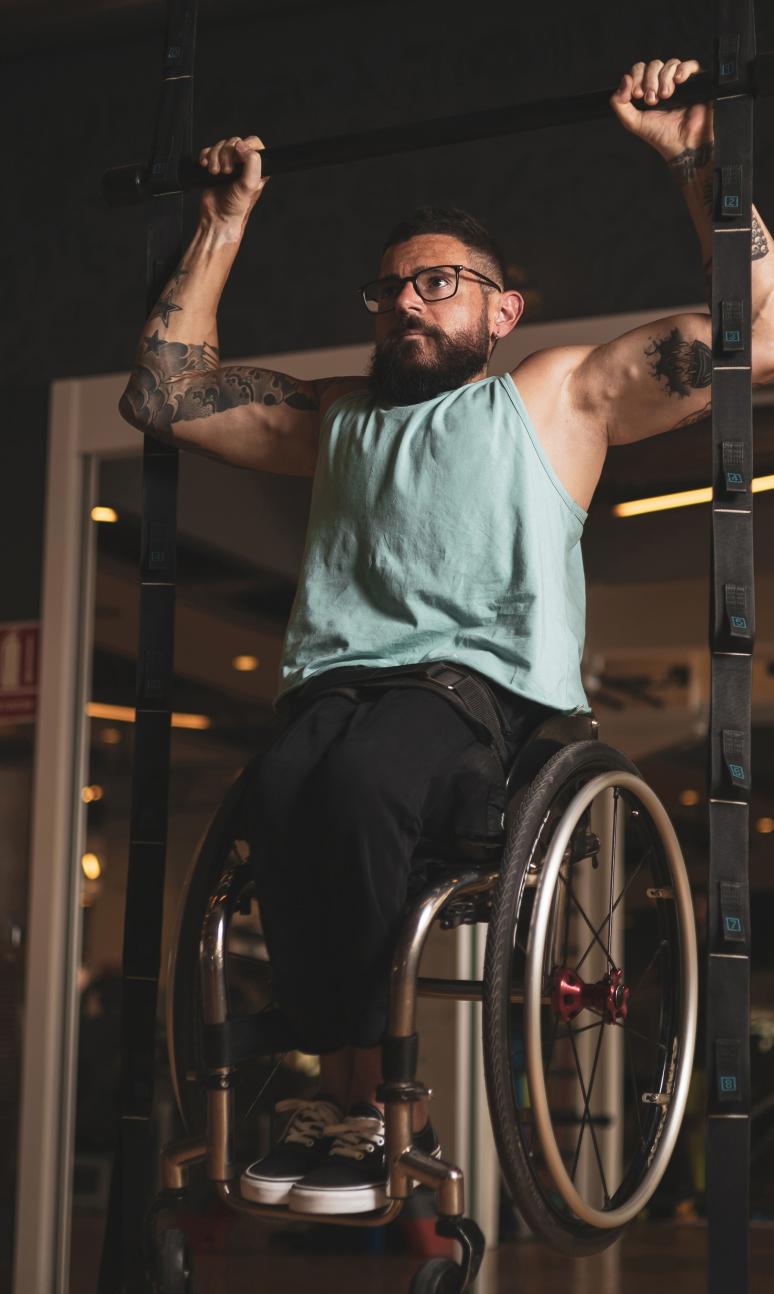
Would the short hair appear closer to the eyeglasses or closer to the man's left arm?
the eyeglasses

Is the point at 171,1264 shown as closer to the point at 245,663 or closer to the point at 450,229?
the point at 450,229

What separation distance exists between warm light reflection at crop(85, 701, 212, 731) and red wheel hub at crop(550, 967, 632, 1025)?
199 cm

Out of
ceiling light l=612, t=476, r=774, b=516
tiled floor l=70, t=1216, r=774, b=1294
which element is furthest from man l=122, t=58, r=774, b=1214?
tiled floor l=70, t=1216, r=774, b=1294

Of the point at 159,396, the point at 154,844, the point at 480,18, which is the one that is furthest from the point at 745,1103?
the point at 480,18

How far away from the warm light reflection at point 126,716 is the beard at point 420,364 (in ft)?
5.78

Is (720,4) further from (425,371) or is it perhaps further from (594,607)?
(594,607)

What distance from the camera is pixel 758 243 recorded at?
214 centimetres

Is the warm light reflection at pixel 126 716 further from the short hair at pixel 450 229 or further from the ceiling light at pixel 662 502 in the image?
the short hair at pixel 450 229

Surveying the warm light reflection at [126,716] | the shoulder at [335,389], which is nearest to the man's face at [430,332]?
the shoulder at [335,389]

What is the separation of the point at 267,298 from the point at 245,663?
0.93 meters

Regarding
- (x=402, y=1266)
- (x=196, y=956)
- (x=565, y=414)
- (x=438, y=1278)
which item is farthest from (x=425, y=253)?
(x=402, y=1266)

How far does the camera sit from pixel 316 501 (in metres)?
2.24

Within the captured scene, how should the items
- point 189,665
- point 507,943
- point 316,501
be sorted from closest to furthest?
1. point 507,943
2. point 316,501
3. point 189,665

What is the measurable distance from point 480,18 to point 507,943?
2.68 metres
